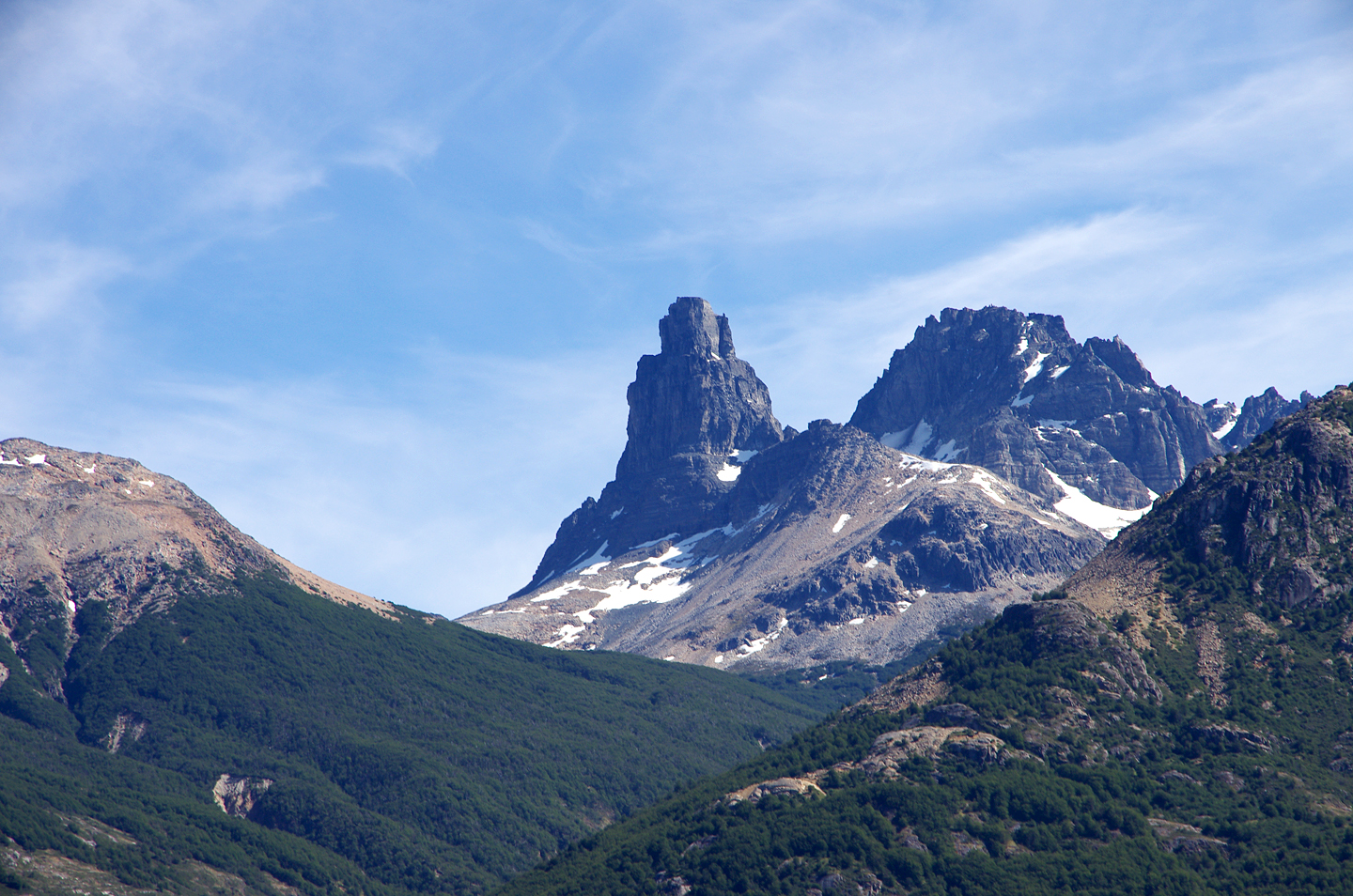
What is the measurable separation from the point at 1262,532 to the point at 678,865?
8214 centimetres

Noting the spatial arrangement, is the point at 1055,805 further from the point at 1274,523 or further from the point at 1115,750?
the point at 1274,523

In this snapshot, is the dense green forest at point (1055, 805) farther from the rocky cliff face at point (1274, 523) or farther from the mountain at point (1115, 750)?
the rocky cliff face at point (1274, 523)

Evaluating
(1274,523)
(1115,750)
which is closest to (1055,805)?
(1115,750)

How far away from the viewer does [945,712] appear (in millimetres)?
161625

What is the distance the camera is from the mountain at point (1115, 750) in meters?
136

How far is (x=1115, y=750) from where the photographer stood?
152m

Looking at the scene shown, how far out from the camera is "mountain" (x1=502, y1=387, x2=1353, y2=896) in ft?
447

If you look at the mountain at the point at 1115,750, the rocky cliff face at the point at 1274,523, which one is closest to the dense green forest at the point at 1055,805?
the mountain at the point at 1115,750

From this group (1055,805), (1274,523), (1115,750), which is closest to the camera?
(1055,805)

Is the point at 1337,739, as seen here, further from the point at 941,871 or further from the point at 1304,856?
the point at 941,871

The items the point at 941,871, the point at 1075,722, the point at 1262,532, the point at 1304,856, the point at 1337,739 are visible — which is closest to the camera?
the point at 1304,856

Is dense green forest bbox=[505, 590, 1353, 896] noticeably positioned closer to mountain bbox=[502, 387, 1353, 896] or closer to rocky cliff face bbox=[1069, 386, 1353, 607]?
mountain bbox=[502, 387, 1353, 896]

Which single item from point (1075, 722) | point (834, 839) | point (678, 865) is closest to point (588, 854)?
point (678, 865)

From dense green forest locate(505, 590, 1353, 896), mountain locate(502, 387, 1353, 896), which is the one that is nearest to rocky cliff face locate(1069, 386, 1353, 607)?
→ mountain locate(502, 387, 1353, 896)
